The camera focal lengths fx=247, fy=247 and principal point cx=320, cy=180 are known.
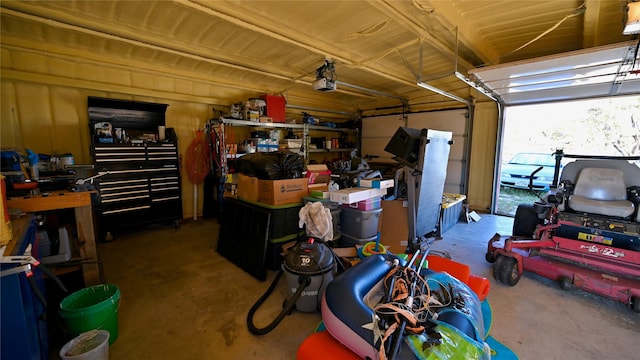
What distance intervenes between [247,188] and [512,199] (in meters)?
6.83

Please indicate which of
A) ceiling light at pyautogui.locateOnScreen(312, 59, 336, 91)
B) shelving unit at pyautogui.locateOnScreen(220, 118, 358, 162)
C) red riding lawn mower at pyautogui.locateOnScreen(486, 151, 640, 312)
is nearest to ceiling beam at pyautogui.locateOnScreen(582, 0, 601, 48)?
red riding lawn mower at pyautogui.locateOnScreen(486, 151, 640, 312)

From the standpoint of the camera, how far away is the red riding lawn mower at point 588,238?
2248 millimetres

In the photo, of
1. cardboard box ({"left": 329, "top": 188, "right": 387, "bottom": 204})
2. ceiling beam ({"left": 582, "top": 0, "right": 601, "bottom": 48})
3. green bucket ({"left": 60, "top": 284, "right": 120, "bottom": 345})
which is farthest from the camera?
cardboard box ({"left": 329, "top": 188, "right": 387, "bottom": 204})

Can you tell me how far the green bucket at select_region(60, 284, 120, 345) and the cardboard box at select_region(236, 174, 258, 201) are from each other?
152 centimetres

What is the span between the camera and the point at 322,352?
1.38 m

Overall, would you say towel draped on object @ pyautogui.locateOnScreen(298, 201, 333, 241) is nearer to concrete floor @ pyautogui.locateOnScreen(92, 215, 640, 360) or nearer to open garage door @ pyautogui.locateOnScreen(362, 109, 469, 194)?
concrete floor @ pyautogui.locateOnScreen(92, 215, 640, 360)

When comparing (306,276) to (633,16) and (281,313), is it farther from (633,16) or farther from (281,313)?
(633,16)

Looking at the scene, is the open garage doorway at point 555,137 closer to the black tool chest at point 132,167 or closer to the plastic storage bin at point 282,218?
the plastic storage bin at point 282,218

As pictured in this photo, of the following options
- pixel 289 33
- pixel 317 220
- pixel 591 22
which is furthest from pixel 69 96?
pixel 591 22

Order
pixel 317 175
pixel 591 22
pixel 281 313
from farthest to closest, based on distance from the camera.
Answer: pixel 317 175 < pixel 591 22 < pixel 281 313

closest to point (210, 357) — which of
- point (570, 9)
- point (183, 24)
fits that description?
point (183, 24)

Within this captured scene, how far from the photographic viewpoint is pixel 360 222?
2863 mm

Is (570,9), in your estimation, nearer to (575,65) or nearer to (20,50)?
(575,65)

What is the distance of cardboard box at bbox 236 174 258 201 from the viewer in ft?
9.81
